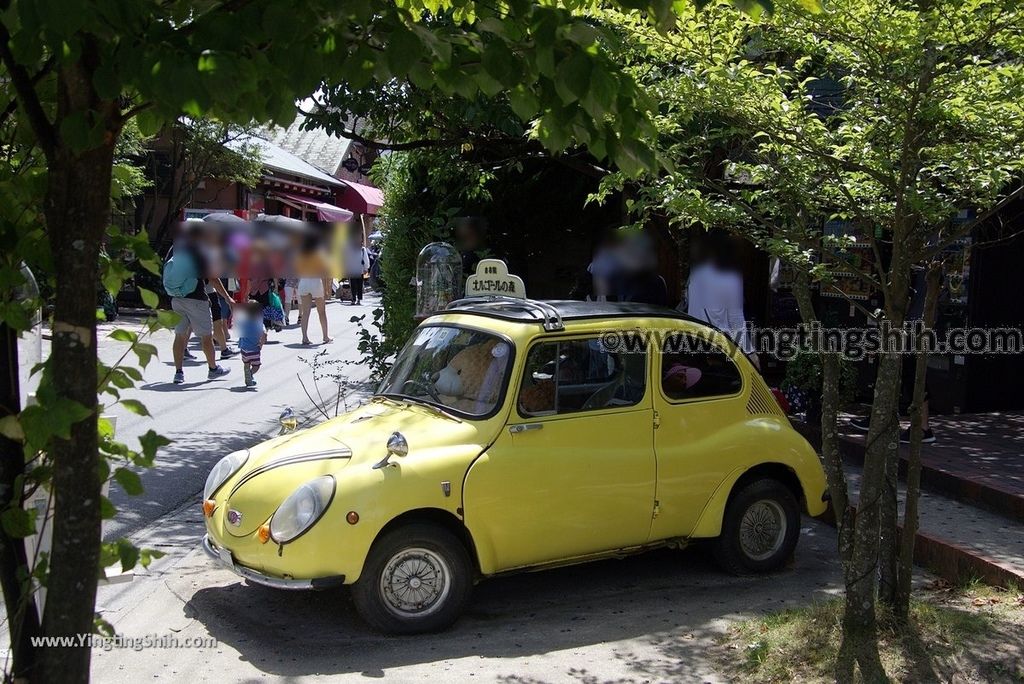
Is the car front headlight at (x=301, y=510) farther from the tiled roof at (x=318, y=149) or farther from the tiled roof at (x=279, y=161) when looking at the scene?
the tiled roof at (x=318, y=149)

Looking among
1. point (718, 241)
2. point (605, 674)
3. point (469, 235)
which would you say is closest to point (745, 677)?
point (605, 674)

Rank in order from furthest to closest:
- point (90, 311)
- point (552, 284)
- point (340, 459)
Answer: point (552, 284) → point (340, 459) → point (90, 311)

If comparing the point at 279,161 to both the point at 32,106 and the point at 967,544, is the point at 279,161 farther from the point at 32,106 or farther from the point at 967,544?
the point at 32,106

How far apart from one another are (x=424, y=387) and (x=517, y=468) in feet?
3.15

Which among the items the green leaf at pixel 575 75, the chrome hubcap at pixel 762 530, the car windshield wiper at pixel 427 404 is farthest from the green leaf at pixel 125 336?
the chrome hubcap at pixel 762 530

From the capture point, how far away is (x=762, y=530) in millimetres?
6504

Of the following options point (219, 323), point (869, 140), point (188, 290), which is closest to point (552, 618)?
point (869, 140)

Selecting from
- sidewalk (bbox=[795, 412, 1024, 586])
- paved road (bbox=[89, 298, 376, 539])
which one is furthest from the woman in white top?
paved road (bbox=[89, 298, 376, 539])

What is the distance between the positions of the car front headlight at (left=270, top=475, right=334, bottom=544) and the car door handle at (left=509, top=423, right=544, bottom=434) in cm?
108

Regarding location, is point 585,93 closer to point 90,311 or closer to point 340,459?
point 90,311

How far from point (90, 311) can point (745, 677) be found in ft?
12.0

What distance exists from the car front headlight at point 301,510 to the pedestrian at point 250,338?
301 inches

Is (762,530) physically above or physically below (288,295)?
below

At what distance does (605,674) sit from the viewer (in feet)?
16.2
